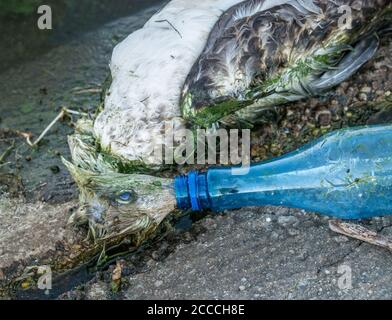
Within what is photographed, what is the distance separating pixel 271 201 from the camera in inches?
118

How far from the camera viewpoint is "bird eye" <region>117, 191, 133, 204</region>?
2.84 metres

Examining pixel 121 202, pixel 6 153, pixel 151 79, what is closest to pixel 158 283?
pixel 121 202

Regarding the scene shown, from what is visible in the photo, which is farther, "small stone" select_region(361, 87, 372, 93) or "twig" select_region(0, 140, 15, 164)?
"twig" select_region(0, 140, 15, 164)

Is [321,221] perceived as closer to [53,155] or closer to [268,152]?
[268,152]

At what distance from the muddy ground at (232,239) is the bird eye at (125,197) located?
0.90ft

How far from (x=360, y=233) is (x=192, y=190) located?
63cm

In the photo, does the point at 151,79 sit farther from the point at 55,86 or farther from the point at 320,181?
the point at 55,86

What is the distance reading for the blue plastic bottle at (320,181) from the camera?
9.45ft

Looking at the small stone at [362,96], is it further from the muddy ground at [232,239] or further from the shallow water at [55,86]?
the shallow water at [55,86]

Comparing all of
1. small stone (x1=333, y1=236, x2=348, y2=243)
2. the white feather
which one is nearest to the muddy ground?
small stone (x1=333, y1=236, x2=348, y2=243)

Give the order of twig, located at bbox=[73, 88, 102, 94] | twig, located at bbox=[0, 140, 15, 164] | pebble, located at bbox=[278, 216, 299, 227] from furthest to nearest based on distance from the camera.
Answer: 1. twig, located at bbox=[73, 88, 102, 94]
2. twig, located at bbox=[0, 140, 15, 164]
3. pebble, located at bbox=[278, 216, 299, 227]

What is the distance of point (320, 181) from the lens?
2932 millimetres

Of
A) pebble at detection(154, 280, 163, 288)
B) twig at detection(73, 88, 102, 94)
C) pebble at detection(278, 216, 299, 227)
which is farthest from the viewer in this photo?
twig at detection(73, 88, 102, 94)

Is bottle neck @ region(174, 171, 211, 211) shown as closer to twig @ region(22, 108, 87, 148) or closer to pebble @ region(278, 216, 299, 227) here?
pebble @ region(278, 216, 299, 227)
